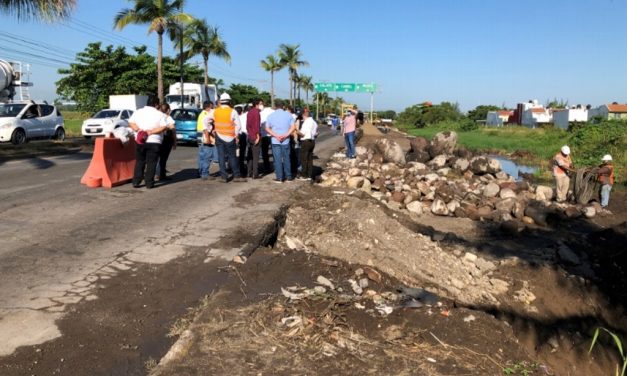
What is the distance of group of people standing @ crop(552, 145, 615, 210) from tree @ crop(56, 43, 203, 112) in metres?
39.6

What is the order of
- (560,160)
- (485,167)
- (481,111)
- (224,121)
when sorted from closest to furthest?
1. (224,121)
2. (560,160)
3. (485,167)
4. (481,111)

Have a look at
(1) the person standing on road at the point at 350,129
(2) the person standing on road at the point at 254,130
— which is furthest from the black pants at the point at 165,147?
(1) the person standing on road at the point at 350,129

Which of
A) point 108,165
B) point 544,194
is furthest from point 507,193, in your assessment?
point 108,165

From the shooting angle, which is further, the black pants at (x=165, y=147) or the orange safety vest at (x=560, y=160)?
the orange safety vest at (x=560, y=160)

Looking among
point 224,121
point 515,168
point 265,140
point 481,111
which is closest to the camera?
point 224,121

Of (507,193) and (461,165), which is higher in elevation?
(461,165)

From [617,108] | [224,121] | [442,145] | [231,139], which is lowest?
[442,145]

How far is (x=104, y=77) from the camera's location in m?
45.7

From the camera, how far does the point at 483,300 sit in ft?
22.6

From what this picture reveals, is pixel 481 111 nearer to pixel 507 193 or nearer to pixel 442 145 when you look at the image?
pixel 442 145

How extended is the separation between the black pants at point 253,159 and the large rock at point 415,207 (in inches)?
164

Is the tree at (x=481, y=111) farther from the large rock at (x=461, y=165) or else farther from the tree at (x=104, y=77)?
the large rock at (x=461, y=165)

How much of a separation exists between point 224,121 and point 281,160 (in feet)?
5.34

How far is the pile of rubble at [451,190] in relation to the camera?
44.3 feet
